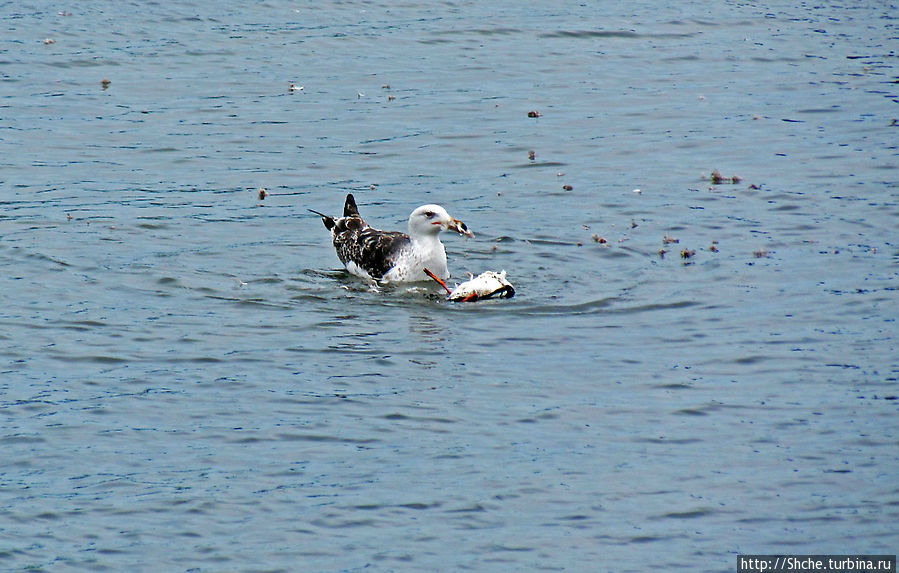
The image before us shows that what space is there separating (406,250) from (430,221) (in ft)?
1.46

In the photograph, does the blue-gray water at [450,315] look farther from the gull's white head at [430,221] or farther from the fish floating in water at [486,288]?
the gull's white head at [430,221]

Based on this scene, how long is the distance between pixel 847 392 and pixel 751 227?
588cm

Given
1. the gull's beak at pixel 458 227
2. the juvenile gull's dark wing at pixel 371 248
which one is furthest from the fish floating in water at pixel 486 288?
the juvenile gull's dark wing at pixel 371 248

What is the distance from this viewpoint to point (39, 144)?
21.2 m

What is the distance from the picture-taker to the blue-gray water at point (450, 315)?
8992 millimetres

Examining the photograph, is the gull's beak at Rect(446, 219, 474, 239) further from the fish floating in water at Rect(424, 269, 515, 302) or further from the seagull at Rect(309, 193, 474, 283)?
the fish floating in water at Rect(424, 269, 515, 302)

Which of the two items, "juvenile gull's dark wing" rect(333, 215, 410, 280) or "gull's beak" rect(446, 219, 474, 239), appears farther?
"juvenile gull's dark wing" rect(333, 215, 410, 280)

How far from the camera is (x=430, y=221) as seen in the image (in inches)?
604

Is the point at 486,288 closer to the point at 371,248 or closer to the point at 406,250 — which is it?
the point at 406,250

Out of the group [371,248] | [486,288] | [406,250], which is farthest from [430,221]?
[486,288]

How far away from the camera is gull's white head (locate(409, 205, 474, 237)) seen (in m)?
15.2

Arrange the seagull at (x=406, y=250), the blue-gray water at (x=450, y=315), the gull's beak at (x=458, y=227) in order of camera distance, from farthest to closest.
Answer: the seagull at (x=406, y=250)
the gull's beak at (x=458, y=227)
the blue-gray water at (x=450, y=315)

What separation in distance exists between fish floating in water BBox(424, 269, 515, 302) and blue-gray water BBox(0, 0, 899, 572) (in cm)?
13

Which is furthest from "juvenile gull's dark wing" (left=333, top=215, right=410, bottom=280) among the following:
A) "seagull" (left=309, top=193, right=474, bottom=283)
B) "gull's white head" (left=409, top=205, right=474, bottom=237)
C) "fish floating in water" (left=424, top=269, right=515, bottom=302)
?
"fish floating in water" (left=424, top=269, right=515, bottom=302)
